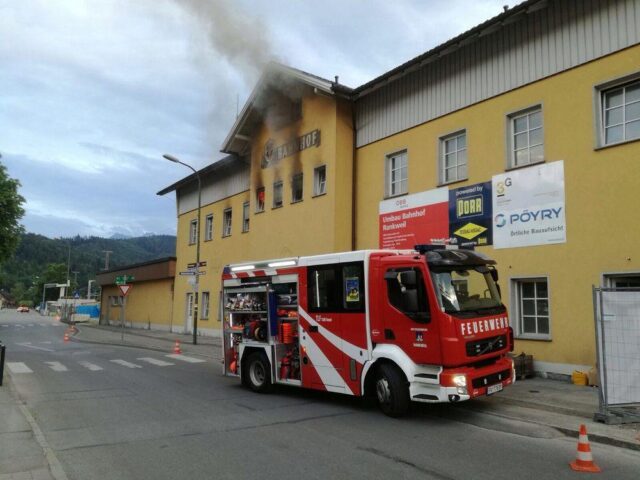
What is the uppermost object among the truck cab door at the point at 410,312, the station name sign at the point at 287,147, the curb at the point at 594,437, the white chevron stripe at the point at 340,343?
the station name sign at the point at 287,147

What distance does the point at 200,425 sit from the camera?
7824 millimetres

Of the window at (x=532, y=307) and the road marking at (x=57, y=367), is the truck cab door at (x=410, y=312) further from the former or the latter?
the road marking at (x=57, y=367)

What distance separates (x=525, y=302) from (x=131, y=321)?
33.4 metres

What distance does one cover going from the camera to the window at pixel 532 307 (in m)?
11.9

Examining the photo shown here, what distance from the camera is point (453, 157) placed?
1449 cm

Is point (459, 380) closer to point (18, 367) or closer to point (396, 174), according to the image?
point (396, 174)

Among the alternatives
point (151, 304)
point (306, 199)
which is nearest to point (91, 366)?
point (306, 199)

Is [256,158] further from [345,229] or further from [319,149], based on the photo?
[345,229]

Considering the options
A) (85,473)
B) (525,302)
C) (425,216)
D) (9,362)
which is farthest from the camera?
(9,362)

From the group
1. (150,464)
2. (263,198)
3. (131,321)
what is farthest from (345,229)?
(131,321)

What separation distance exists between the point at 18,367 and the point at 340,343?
11.2 meters

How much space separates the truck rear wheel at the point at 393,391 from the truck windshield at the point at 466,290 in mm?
1328

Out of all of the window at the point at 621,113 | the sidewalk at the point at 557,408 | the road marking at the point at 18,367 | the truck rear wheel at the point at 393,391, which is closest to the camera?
the sidewalk at the point at 557,408

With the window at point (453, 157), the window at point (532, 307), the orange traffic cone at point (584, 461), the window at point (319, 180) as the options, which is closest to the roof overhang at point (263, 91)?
the window at point (319, 180)
